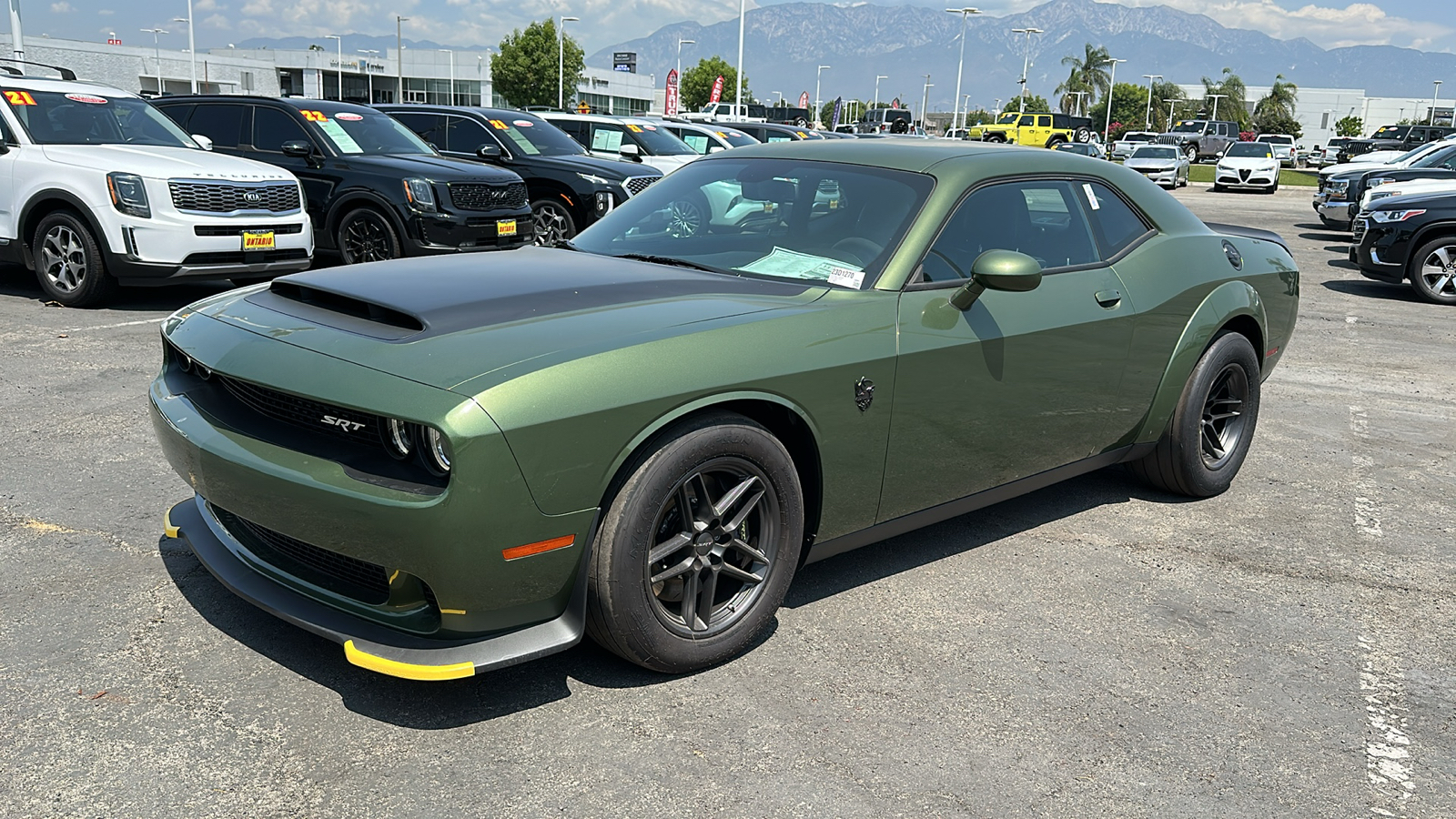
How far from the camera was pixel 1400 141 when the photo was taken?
45.0 m

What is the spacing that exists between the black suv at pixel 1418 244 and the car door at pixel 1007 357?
9938mm

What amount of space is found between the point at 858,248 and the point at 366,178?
25.5ft

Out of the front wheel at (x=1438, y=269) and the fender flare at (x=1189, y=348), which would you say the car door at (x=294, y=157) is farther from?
the front wheel at (x=1438, y=269)

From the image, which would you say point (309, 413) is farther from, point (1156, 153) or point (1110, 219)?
point (1156, 153)

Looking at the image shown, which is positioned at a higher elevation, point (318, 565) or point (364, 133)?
point (364, 133)

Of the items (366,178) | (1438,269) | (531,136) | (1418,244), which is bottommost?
(1438,269)

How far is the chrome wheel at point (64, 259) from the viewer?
8.84 metres

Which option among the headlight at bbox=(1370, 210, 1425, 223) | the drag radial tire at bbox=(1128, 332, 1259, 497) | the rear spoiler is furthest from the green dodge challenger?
the headlight at bbox=(1370, 210, 1425, 223)

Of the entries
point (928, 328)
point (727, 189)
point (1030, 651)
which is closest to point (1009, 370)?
point (928, 328)

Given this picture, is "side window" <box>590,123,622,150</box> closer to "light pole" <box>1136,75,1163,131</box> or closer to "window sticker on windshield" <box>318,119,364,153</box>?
"window sticker on windshield" <box>318,119,364,153</box>

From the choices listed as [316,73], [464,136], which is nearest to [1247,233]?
[464,136]

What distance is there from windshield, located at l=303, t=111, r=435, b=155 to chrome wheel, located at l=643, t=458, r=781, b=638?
8.81m

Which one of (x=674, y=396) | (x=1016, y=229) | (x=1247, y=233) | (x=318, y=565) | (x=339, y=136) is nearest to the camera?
(x=674, y=396)

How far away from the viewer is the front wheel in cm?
1255
